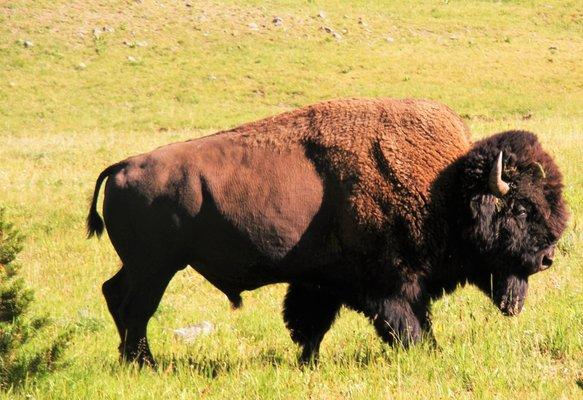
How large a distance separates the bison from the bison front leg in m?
0.01

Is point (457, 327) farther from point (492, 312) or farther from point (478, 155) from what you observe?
point (478, 155)

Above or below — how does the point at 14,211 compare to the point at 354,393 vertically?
below

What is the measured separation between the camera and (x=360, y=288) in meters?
5.57

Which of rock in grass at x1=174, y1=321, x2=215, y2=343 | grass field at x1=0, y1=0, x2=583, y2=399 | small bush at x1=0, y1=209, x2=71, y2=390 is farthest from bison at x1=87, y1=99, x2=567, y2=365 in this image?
small bush at x1=0, y1=209, x2=71, y2=390

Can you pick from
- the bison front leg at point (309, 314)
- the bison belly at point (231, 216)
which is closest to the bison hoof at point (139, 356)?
the bison belly at point (231, 216)

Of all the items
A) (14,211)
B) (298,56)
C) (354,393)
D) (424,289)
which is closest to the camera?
(354,393)

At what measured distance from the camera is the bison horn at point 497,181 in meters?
5.27

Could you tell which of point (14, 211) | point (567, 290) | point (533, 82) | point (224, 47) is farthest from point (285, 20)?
point (567, 290)

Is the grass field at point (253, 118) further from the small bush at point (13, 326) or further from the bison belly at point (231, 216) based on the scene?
the bison belly at point (231, 216)

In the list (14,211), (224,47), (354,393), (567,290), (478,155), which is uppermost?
(478,155)

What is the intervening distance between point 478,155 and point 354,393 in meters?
2.16

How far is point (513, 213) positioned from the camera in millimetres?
5500

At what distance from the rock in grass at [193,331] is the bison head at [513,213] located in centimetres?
241

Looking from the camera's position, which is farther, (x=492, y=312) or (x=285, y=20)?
(x=285, y=20)
